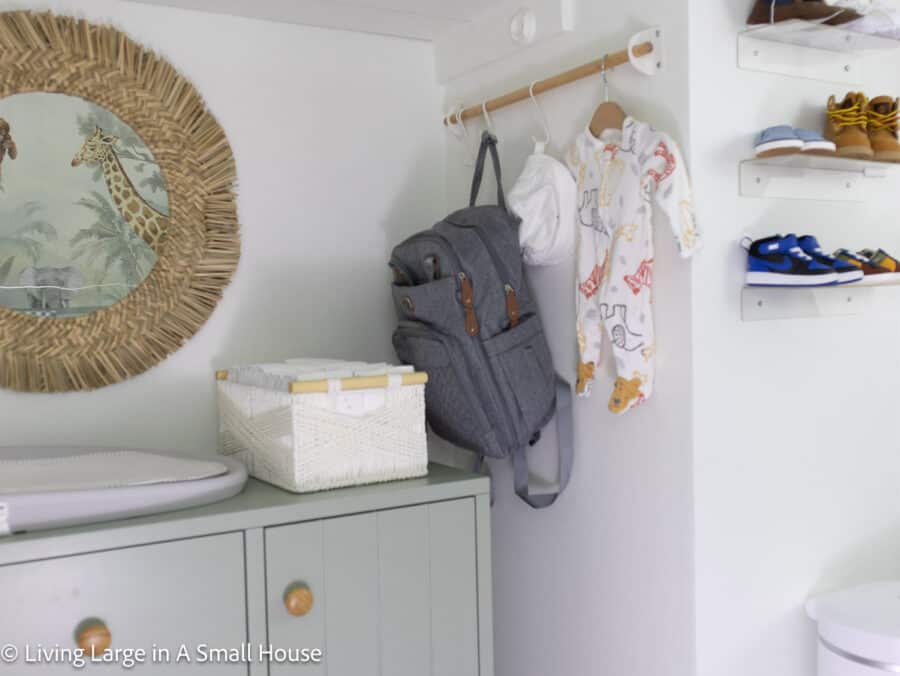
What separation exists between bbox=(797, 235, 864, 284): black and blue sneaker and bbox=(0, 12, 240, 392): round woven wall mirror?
47.8 inches

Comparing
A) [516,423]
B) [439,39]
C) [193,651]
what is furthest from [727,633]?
[439,39]

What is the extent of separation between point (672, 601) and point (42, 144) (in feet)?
5.08

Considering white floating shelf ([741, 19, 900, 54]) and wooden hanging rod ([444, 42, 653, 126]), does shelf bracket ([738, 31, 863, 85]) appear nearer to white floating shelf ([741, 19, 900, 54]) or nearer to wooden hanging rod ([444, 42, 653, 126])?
white floating shelf ([741, 19, 900, 54])

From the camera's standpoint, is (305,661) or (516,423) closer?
(305,661)

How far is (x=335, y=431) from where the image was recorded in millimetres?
1654

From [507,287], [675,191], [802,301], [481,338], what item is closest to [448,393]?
[481,338]

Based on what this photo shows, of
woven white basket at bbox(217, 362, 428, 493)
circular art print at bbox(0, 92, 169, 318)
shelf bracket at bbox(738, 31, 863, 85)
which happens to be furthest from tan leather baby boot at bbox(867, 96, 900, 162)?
circular art print at bbox(0, 92, 169, 318)

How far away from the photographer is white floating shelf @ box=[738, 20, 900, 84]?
5.32 ft

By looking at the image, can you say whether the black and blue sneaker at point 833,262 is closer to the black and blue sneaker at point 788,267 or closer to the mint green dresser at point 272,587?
the black and blue sneaker at point 788,267

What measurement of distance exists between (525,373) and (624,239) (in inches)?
13.5

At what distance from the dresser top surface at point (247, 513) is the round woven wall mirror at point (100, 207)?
484mm

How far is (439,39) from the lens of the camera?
7.53 ft

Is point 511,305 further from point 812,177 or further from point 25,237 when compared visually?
point 25,237

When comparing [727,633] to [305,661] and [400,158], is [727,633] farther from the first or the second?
[400,158]
